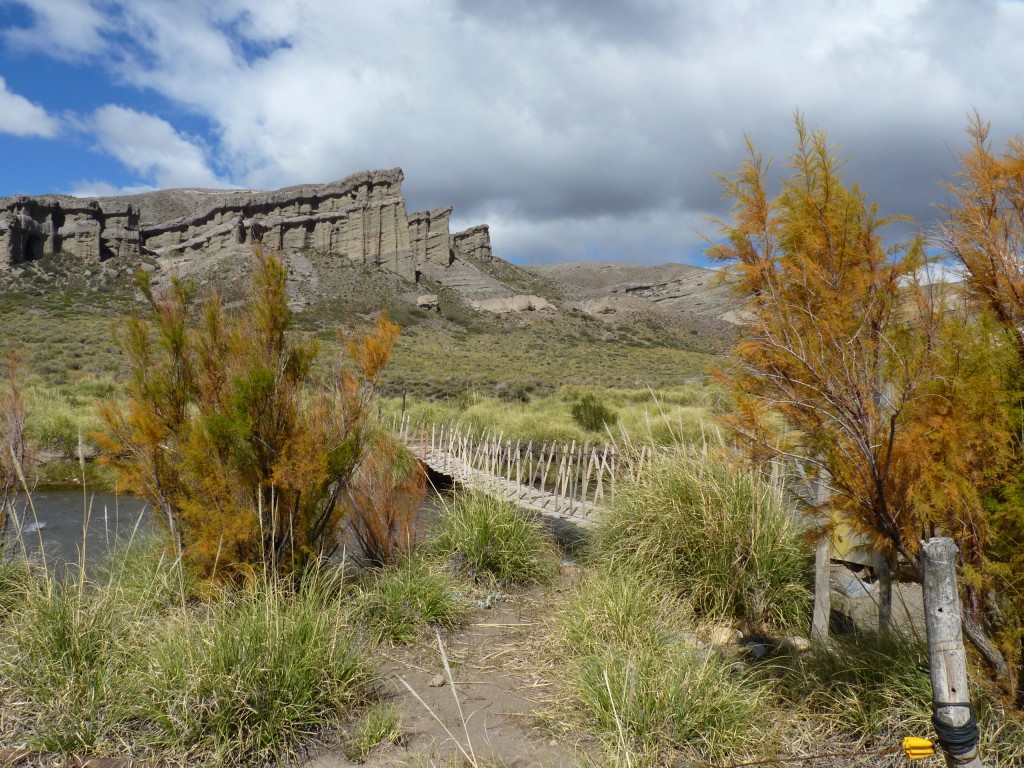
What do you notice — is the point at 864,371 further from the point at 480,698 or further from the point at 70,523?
the point at 70,523

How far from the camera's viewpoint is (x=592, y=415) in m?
18.4

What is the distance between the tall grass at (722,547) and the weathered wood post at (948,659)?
2522 millimetres

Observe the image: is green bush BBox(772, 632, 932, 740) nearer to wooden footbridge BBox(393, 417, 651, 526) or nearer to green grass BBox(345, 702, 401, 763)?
green grass BBox(345, 702, 401, 763)

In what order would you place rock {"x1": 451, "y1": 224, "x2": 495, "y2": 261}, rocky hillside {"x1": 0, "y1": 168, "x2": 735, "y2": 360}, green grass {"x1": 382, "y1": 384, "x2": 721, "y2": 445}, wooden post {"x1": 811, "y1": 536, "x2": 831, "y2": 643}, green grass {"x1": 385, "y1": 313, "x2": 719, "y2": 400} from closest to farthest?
1. wooden post {"x1": 811, "y1": 536, "x2": 831, "y2": 643}
2. green grass {"x1": 382, "y1": 384, "x2": 721, "y2": 445}
3. green grass {"x1": 385, "y1": 313, "x2": 719, "y2": 400}
4. rocky hillside {"x1": 0, "y1": 168, "x2": 735, "y2": 360}
5. rock {"x1": 451, "y1": 224, "x2": 495, "y2": 261}

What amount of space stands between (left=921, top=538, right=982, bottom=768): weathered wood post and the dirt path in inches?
61.6

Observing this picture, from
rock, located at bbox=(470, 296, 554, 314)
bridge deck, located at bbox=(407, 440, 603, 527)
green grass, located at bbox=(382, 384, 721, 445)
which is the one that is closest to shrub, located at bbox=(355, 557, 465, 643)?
bridge deck, located at bbox=(407, 440, 603, 527)

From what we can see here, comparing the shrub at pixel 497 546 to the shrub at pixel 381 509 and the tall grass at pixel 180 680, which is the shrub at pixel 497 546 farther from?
the tall grass at pixel 180 680

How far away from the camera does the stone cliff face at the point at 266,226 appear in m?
67.2

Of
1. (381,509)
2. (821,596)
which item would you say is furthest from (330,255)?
(821,596)

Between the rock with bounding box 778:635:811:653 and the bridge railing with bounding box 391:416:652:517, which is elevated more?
the bridge railing with bounding box 391:416:652:517

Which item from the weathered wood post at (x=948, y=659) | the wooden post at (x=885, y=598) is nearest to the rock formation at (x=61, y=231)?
the wooden post at (x=885, y=598)

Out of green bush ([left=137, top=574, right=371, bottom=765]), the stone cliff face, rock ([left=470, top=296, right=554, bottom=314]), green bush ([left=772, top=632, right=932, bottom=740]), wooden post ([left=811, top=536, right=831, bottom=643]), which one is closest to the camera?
green bush ([left=772, top=632, right=932, bottom=740])

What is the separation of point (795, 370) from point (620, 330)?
67.8 meters

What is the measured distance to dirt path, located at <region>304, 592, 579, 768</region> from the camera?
3480mm
